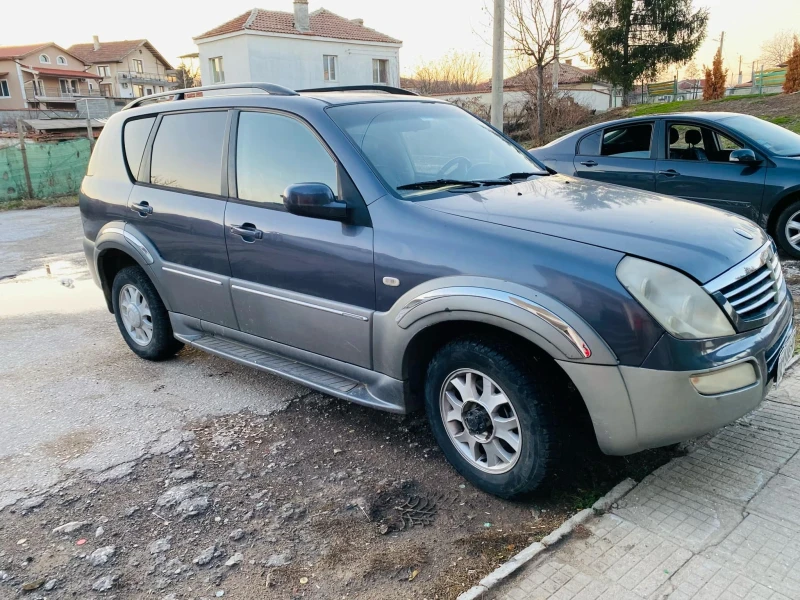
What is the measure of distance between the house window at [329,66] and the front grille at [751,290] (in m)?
43.3

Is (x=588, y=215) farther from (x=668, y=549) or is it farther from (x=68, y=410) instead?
(x=68, y=410)

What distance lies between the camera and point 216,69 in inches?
1641

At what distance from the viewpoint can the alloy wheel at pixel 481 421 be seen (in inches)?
113

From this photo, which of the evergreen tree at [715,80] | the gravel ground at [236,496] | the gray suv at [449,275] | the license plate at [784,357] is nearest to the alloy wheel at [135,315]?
the gray suv at [449,275]

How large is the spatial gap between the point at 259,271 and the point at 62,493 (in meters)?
1.54

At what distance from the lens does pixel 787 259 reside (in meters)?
6.97

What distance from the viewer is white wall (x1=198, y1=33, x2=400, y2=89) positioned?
1537 inches

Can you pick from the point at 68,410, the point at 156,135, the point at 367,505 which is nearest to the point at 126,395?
the point at 68,410

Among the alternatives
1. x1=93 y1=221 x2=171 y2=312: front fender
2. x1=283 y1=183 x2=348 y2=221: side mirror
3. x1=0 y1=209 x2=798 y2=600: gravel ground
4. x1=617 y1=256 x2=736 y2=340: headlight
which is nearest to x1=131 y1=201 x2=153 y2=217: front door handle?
x1=93 y1=221 x2=171 y2=312: front fender

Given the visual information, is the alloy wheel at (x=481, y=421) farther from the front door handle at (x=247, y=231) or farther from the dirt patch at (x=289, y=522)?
the front door handle at (x=247, y=231)

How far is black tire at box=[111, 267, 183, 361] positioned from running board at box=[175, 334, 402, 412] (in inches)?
13.9

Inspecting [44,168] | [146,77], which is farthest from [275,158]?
[146,77]

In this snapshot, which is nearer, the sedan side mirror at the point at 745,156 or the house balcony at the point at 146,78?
the sedan side mirror at the point at 745,156

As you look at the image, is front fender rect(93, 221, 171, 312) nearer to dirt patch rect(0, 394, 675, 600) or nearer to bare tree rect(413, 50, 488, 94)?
dirt patch rect(0, 394, 675, 600)
